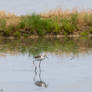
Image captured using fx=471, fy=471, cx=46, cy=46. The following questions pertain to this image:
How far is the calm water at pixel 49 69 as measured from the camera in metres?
11.0

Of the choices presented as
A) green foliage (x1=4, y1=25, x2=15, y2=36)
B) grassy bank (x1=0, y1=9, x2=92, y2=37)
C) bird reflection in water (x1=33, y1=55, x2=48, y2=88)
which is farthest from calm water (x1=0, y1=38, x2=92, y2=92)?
grassy bank (x1=0, y1=9, x2=92, y2=37)

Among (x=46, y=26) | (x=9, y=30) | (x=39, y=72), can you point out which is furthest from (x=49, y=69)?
(x=46, y=26)

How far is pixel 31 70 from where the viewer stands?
528 inches

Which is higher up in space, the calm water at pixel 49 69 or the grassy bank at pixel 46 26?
the grassy bank at pixel 46 26

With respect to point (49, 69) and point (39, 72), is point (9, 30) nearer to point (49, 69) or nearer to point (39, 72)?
point (49, 69)

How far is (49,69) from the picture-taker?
1351cm

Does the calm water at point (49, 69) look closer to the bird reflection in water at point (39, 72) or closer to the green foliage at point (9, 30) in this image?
the bird reflection in water at point (39, 72)

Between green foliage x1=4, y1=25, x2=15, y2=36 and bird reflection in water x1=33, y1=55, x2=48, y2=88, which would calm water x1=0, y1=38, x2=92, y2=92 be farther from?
green foliage x1=4, y1=25, x2=15, y2=36

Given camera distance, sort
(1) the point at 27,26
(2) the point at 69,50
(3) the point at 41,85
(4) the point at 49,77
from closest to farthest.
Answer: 1. (3) the point at 41,85
2. (4) the point at 49,77
3. (2) the point at 69,50
4. (1) the point at 27,26

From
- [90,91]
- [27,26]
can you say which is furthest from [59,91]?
[27,26]

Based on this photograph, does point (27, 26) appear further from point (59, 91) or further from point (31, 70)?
point (59, 91)

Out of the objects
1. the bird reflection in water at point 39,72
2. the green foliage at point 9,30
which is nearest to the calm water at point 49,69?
the bird reflection in water at point 39,72

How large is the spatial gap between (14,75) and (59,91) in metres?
2.38

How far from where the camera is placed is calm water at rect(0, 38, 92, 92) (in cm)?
1098
